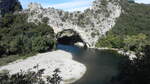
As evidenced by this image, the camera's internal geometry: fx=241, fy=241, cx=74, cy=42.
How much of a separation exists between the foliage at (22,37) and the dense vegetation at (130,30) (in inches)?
974

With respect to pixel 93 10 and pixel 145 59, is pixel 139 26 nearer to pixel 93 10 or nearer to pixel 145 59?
pixel 93 10

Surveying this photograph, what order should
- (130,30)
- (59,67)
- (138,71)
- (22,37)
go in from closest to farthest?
(138,71) < (59,67) < (22,37) < (130,30)

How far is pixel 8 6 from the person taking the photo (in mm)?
109312

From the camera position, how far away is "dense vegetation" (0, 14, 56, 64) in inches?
2987

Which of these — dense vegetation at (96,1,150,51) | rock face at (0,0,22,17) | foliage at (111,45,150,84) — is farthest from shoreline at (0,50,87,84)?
rock face at (0,0,22,17)

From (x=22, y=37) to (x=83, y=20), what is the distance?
122ft

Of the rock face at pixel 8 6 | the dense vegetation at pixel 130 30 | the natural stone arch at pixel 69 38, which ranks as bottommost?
the natural stone arch at pixel 69 38

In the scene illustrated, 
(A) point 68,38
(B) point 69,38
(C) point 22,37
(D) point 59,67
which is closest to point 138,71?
(D) point 59,67

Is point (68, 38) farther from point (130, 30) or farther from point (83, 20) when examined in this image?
point (130, 30)

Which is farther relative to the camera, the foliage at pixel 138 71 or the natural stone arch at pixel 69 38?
the natural stone arch at pixel 69 38

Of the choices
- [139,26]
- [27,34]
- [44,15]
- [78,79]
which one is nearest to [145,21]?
[139,26]

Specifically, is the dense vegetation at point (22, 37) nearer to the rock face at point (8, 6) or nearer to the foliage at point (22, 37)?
the foliage at point (22, 37)

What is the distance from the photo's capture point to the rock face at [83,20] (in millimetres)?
106875

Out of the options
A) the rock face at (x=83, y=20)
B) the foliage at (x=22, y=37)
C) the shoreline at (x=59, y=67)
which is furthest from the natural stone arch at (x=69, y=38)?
the shoreline at (x=59, y=67)
